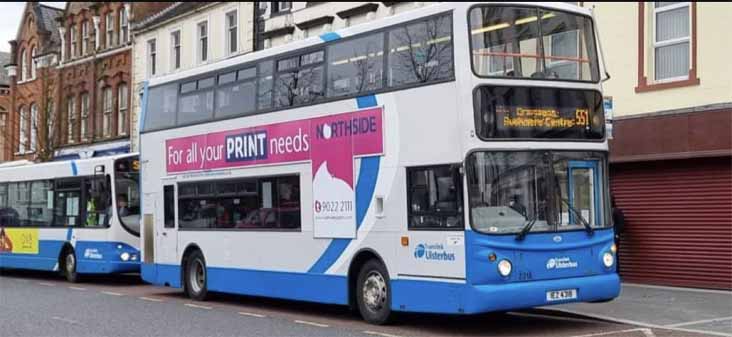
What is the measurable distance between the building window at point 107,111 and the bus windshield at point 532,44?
32.0m

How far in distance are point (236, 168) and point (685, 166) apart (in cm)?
780

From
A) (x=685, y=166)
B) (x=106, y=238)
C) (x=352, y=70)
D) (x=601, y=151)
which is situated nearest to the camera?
(x=601, y=151)

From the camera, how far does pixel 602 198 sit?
13211 mm

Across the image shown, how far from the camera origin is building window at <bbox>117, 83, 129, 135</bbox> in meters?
41.6

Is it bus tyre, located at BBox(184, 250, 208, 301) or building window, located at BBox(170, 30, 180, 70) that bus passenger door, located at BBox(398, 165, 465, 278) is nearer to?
bus tyre, located at BBox(184, 250, 208, 301)

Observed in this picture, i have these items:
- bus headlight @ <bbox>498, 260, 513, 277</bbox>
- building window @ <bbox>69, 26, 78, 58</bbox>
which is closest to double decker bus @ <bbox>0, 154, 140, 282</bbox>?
bus headlight @ <bbox>498, 260, 513, 277</bbox>

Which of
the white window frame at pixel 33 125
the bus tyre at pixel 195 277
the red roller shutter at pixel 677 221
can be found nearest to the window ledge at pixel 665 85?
the red roller shutter at pixel 677 221

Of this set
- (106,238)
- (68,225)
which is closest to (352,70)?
(106,238)

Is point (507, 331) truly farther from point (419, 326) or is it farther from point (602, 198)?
point (602, 198)

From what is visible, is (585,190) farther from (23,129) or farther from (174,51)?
(23,129)

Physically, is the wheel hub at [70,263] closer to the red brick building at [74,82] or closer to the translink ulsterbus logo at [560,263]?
the translink ulsterbus logo at [560,263]

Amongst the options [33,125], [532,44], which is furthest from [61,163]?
[33,125]

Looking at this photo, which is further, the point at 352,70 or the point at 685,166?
the point at 685,166

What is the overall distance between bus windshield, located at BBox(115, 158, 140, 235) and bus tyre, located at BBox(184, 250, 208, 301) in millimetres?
4059
